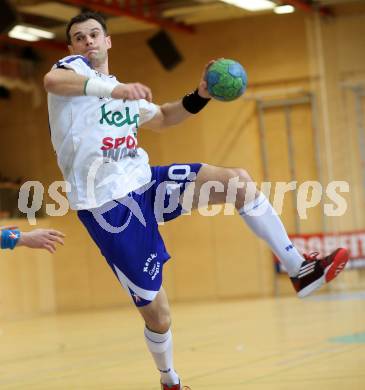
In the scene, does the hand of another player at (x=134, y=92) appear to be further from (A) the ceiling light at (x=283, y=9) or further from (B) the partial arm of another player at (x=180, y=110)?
(A) the ceiling light at (x=283, y=9)

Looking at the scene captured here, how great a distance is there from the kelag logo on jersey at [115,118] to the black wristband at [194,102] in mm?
366

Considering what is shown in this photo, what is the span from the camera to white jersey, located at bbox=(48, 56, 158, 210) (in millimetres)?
5520

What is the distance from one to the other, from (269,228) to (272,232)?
3 centimetres

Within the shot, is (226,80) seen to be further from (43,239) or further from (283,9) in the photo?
(283,9)

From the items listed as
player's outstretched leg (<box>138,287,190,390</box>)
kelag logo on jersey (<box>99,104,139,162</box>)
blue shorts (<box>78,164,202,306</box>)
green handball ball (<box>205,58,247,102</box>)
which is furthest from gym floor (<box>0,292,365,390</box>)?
green handball ball (<box>205,58,247,102</box>)

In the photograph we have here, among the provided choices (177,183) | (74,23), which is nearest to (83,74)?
(74,23)

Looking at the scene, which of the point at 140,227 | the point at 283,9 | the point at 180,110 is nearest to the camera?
the point at 140,227

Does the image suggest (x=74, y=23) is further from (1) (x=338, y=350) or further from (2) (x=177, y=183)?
(1) (x=338, y=350)

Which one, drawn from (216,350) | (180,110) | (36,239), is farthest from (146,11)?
(36,239)

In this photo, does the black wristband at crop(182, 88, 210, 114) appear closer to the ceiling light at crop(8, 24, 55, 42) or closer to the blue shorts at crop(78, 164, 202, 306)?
the blue shorts at crop(78, 164, 202, 306)

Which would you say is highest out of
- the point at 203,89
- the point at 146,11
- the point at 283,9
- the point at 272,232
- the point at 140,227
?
the point at 146,11

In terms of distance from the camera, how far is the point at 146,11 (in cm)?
1758

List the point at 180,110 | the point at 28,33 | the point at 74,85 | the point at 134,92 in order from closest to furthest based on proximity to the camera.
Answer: the point at 134,92, the point at 74,85, the point at 180,110, the point at 28,33

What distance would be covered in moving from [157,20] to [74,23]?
40.1 feet
